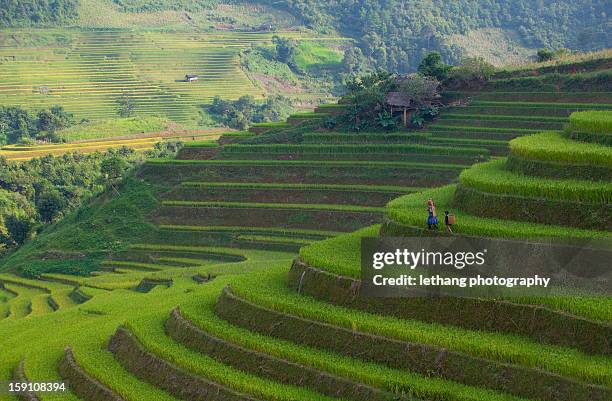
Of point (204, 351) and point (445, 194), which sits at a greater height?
point (445, 194)

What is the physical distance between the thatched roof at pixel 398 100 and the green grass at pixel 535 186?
77.4 ft

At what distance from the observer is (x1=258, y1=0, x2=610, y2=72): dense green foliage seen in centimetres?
10538

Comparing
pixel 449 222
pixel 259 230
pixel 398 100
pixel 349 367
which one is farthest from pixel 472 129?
pixel 349 367

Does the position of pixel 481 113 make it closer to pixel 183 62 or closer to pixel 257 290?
pixel 257 290

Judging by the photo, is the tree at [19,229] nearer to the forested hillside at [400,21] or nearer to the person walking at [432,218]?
the person walking at [432,218]

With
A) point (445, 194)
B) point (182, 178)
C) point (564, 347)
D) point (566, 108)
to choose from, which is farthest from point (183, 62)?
point (564, 347)

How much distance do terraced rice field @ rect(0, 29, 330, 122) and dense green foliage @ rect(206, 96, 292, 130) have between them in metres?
2.15

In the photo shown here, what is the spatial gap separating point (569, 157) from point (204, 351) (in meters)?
7.98

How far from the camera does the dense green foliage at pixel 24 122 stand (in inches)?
3191

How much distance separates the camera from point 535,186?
60.7 feet

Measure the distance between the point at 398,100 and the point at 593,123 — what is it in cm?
2395

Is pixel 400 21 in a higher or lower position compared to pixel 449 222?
higher

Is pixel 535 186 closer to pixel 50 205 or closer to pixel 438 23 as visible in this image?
pixel 50 205

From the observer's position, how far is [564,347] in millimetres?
15273
